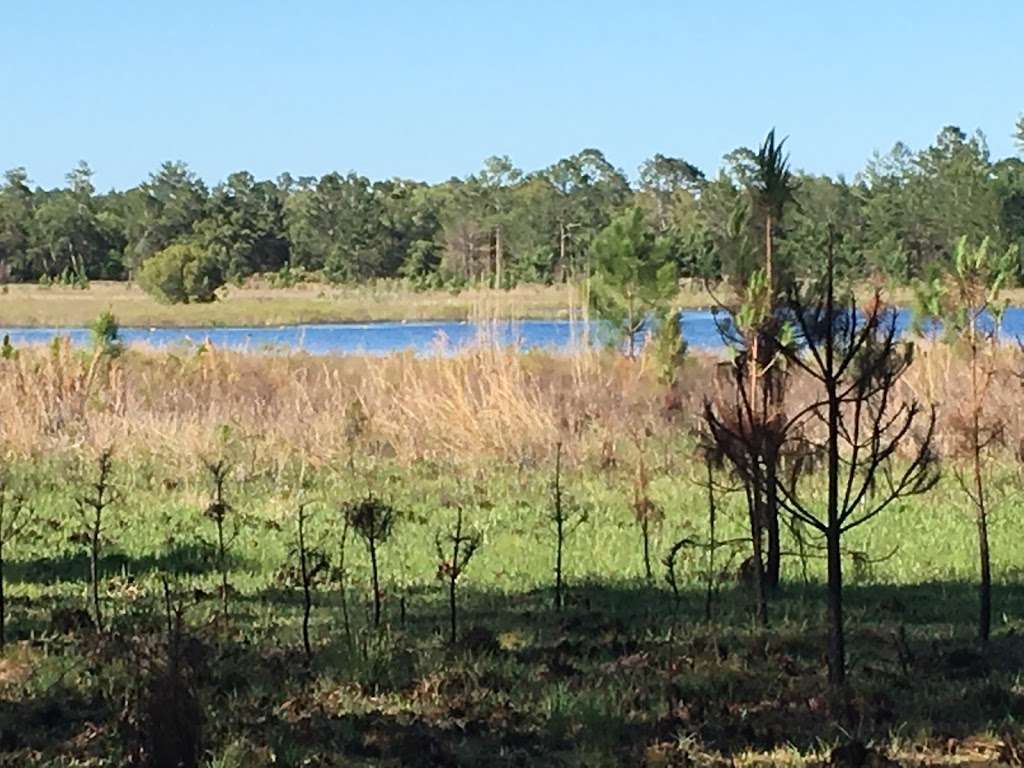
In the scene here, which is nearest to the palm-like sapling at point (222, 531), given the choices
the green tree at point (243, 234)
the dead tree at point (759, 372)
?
the dead tree at point (759, 372)

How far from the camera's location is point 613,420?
688 inches

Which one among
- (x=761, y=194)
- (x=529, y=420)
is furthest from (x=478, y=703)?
(x=529, y=420)

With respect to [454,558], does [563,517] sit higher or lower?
lower

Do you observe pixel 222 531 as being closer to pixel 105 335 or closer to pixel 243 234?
pixel 105 335

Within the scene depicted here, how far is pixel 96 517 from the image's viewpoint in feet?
27.8

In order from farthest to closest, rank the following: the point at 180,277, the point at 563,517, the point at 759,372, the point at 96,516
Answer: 1. the point at 180,277
2. the point at 563,517
3. the point at 96,516
4. the point at 759,372

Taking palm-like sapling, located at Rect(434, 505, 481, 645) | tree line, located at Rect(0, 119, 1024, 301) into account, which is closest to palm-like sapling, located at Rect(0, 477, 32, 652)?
palm-like sapling, located at Rect(434, 505, 481, 645)

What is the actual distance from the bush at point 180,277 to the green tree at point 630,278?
98.7ft

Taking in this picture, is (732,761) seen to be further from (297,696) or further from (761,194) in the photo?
(761,194)

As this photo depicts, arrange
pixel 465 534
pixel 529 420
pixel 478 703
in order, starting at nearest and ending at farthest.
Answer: pixel 478 703
pixel 465 534
pixel 529 420

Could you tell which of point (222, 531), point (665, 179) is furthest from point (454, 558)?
point (665, 179)

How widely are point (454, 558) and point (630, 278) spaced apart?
52.6 feet

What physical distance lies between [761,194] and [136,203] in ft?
218

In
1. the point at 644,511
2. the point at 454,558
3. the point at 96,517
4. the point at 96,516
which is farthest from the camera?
the point at 644,511
